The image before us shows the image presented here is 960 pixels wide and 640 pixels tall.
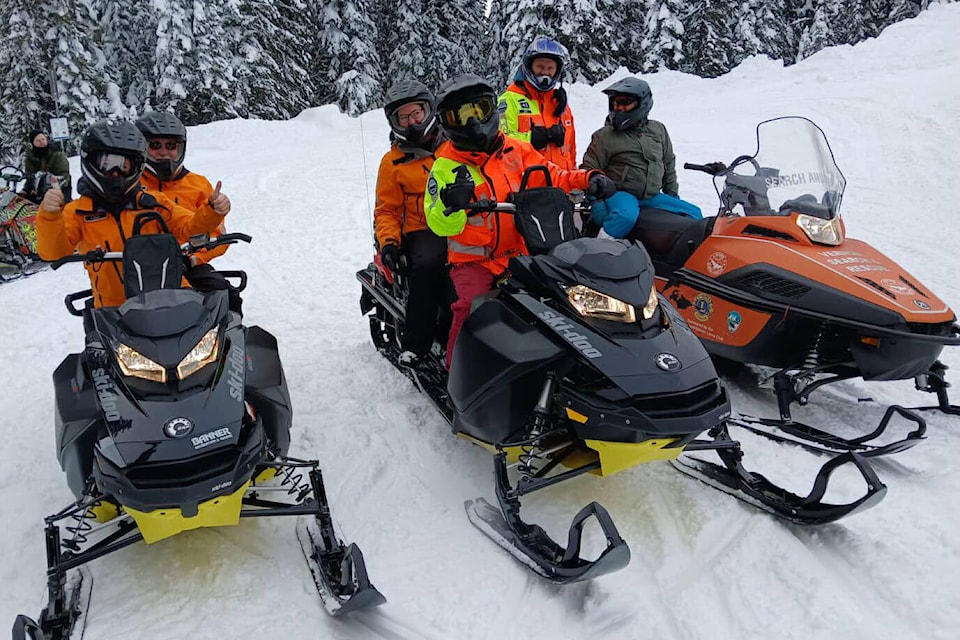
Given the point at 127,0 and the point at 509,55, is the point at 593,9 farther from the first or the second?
the point at 127,0

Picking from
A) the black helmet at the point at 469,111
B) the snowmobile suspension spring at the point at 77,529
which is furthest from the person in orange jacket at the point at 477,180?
the snowmobile suspension spring at the point at 77,529

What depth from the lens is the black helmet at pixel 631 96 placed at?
4.82 metres

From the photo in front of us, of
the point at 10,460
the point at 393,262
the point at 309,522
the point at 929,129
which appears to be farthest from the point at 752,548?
the point at 929,129

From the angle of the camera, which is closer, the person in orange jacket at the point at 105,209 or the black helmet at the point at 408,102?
the person in orange jacket at the point at 105,209

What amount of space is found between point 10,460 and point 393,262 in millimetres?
2340

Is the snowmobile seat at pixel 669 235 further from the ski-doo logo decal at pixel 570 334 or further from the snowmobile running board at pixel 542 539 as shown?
the snowmobile running board at pixel 542 539

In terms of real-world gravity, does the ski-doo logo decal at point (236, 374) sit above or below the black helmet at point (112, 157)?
below

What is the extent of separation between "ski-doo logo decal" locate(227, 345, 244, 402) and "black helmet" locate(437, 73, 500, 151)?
1.52 metres

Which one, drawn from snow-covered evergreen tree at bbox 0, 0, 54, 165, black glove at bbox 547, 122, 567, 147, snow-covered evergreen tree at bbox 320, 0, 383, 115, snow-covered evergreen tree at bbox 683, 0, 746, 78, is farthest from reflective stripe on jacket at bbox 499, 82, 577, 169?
snow-covered evergreen tree at bbox 683, 0, 746, 78

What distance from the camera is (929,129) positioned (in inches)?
387

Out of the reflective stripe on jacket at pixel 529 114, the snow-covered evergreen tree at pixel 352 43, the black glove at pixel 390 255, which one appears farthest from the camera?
the snow-covered evergreen tree at pixel 352 43

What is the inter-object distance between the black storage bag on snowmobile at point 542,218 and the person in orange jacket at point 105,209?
151cm

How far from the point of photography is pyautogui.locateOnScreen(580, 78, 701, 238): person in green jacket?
482 centimetres

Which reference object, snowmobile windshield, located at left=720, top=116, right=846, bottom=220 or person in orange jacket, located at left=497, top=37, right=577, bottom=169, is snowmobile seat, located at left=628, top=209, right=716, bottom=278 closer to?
snowmobile windshield, located at left=720, top=116, right=846, bottom=220
